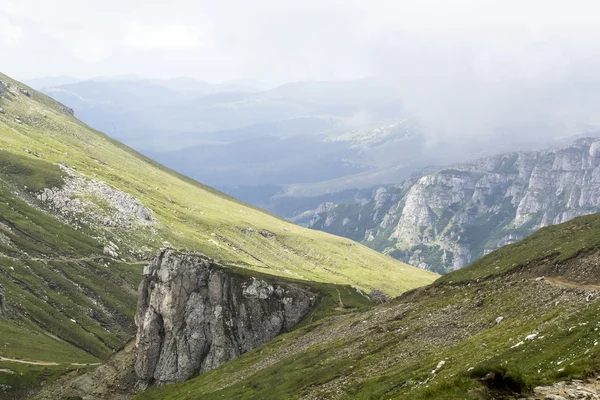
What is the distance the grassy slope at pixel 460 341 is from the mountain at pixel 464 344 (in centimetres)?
16

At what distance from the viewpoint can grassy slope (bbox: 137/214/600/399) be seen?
39875 mm

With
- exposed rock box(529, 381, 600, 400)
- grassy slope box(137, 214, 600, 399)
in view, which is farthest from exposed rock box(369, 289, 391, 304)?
exposed rock box(529, 381, 600, 400)

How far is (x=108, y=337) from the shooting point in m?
180

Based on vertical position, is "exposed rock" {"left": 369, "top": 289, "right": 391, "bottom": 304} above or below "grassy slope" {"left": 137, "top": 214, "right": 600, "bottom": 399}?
below

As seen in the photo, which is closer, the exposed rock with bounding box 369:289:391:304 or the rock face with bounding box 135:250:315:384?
the rock face with bounding box 135:250:315:384

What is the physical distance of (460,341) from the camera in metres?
60.6

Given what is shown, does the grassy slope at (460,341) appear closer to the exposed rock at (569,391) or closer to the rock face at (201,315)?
the exposed rock at (569,391)

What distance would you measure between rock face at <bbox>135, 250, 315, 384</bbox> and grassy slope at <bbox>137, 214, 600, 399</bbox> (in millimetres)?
13905

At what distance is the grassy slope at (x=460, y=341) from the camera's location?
39875 millimetres

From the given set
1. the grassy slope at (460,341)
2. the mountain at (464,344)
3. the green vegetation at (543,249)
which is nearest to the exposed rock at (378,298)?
the mountain at (464,344)

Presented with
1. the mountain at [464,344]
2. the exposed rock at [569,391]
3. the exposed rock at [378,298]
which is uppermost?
the exposed rock at [569,391]

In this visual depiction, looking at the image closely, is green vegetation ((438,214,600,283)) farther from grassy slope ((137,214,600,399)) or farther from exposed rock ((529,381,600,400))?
exposed rock ((529,381,600,400))

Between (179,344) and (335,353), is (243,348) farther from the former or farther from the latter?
(335,353)

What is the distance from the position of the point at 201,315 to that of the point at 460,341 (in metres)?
69.3
